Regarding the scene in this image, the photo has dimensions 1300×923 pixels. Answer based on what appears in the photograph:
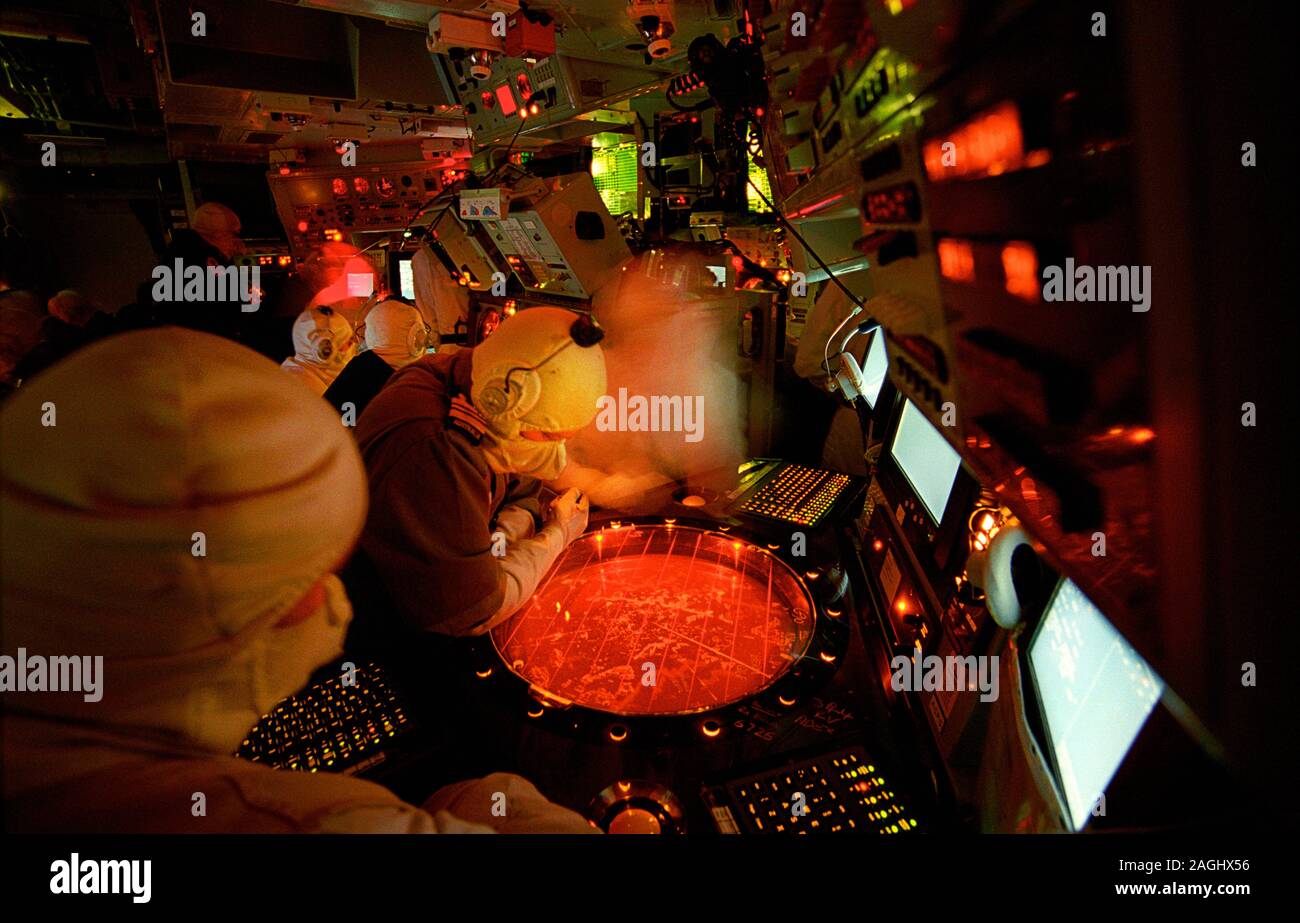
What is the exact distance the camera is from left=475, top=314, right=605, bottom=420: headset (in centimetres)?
192

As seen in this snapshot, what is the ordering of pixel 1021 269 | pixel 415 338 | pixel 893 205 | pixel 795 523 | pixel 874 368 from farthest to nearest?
pixel 415 338 < pixel 874 368 < pixel 795 523 < pixel 893 205 < pixel 1021 269

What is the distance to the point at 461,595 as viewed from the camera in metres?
1.83

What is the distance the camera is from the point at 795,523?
7.29ft

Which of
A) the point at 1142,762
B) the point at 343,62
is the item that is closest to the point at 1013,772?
the point at 1142,762

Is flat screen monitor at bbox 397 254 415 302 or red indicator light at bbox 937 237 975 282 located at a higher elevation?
flat screen monitor at bbox 397 254 415 302

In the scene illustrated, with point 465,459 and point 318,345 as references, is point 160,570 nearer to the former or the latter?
point 465,459

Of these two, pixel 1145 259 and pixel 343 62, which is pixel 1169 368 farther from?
pixel 343 62

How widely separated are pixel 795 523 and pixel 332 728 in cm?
162

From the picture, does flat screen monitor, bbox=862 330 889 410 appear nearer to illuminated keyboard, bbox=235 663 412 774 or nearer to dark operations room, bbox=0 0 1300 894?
dark operations room, bbox=0 0 1300 894

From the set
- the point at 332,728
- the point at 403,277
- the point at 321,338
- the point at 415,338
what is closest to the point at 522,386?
the point at 332,728

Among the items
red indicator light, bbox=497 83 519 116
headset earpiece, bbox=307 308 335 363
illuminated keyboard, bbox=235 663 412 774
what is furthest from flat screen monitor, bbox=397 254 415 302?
illuminated keyboard, bbox=235 663 412 774
